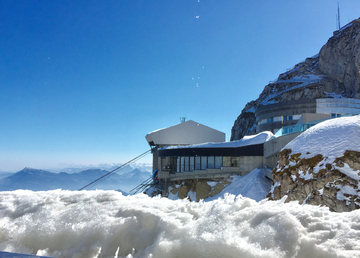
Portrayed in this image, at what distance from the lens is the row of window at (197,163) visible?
83.1 feet

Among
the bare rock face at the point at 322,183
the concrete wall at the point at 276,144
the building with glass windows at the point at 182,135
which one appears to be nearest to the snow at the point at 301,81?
the building with glass windows at the point at 182,135

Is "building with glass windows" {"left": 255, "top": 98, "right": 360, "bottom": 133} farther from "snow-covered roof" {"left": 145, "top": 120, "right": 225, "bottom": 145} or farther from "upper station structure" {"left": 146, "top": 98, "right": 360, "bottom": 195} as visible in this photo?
"snow-covered roof" {"left": 145, "top": 120, "right": 225, "bottom": 145}

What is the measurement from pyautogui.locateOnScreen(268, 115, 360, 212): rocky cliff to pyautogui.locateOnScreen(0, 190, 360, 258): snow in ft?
25.6

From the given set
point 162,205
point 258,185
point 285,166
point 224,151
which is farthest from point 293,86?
point 162,205

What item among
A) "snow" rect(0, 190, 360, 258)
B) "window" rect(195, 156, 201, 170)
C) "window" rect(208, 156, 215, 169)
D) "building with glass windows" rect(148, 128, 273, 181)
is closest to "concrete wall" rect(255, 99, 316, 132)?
"building with glass windows" rect(148, 128, 273, 181)

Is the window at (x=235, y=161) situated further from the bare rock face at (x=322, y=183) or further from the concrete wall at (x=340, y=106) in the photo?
the concrete wall at (x=340, y=106)

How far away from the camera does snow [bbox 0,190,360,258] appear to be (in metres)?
1.80

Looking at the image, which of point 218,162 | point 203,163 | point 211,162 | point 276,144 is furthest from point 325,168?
point 203,163

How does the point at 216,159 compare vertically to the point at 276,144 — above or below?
below

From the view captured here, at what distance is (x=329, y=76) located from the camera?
61062 mm

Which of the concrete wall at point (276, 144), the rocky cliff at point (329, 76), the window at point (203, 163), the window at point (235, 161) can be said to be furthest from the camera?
the rocky cliff at point (329, 76)

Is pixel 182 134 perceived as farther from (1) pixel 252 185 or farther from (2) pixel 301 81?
(2) pixel 301 81

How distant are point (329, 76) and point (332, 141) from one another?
63.3m

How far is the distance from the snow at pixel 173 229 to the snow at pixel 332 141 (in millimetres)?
8505
